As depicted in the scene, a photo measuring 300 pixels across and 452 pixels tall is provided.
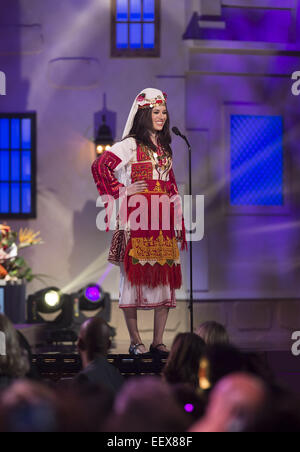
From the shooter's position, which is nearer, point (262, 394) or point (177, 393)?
point (262, 394)

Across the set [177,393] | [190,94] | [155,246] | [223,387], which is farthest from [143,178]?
[190,94]

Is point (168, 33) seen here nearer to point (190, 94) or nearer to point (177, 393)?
point (190, 94)

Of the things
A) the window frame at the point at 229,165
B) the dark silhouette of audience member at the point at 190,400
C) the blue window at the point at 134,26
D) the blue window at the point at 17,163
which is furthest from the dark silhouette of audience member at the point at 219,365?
the blue window at the point at 134,26

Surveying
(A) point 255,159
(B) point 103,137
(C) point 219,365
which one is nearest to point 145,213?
(C) point 219,365

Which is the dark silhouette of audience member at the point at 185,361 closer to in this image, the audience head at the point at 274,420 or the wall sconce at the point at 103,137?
the audience head at the point at 274,420

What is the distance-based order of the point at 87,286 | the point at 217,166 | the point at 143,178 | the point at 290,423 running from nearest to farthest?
1. the point at 290,423
2. the point at 143,178
3. the point at 87,286
4. the point at 217,166

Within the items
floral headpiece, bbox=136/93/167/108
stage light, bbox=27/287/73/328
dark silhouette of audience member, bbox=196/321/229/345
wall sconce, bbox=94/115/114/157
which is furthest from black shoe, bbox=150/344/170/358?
wall sconce, bbox=94/115/114/157

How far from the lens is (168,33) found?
8.59 metres

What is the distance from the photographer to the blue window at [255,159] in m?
8.59

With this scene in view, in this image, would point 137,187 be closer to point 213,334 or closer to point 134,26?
point 213,334

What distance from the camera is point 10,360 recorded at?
2.92 meters

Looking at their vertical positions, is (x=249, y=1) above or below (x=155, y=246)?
above

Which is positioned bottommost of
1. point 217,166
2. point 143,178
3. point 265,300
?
point 265,300

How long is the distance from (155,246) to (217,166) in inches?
163
